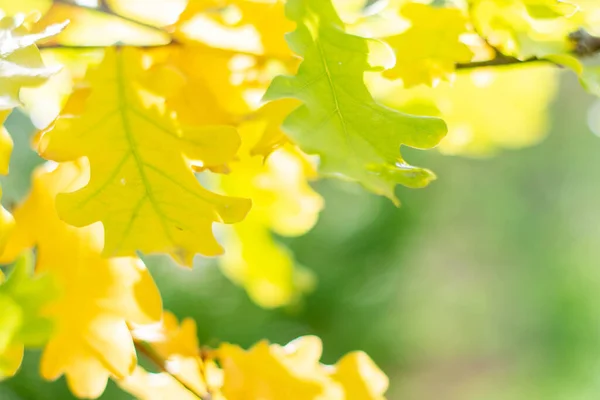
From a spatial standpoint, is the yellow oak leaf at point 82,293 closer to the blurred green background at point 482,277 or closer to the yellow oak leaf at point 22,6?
the yellow oak leaf at point 22,6

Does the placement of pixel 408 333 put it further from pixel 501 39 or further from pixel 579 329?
pixel 501 39

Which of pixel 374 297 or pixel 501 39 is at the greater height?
pixel 501 39

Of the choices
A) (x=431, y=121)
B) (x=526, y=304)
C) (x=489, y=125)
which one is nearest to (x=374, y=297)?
(x=526, y=304)

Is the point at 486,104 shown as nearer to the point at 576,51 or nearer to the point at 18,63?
the point at 576,51

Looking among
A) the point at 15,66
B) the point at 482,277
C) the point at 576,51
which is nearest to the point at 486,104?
the point at 576,51

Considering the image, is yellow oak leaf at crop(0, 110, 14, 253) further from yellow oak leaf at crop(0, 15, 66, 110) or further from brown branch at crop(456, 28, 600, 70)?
brown branch at crop(456, 28, 600, 70)

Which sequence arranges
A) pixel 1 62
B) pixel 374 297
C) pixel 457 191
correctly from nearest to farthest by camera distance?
1. pixel 1 62
2. pixel 374 297
3. pixel 457 191
